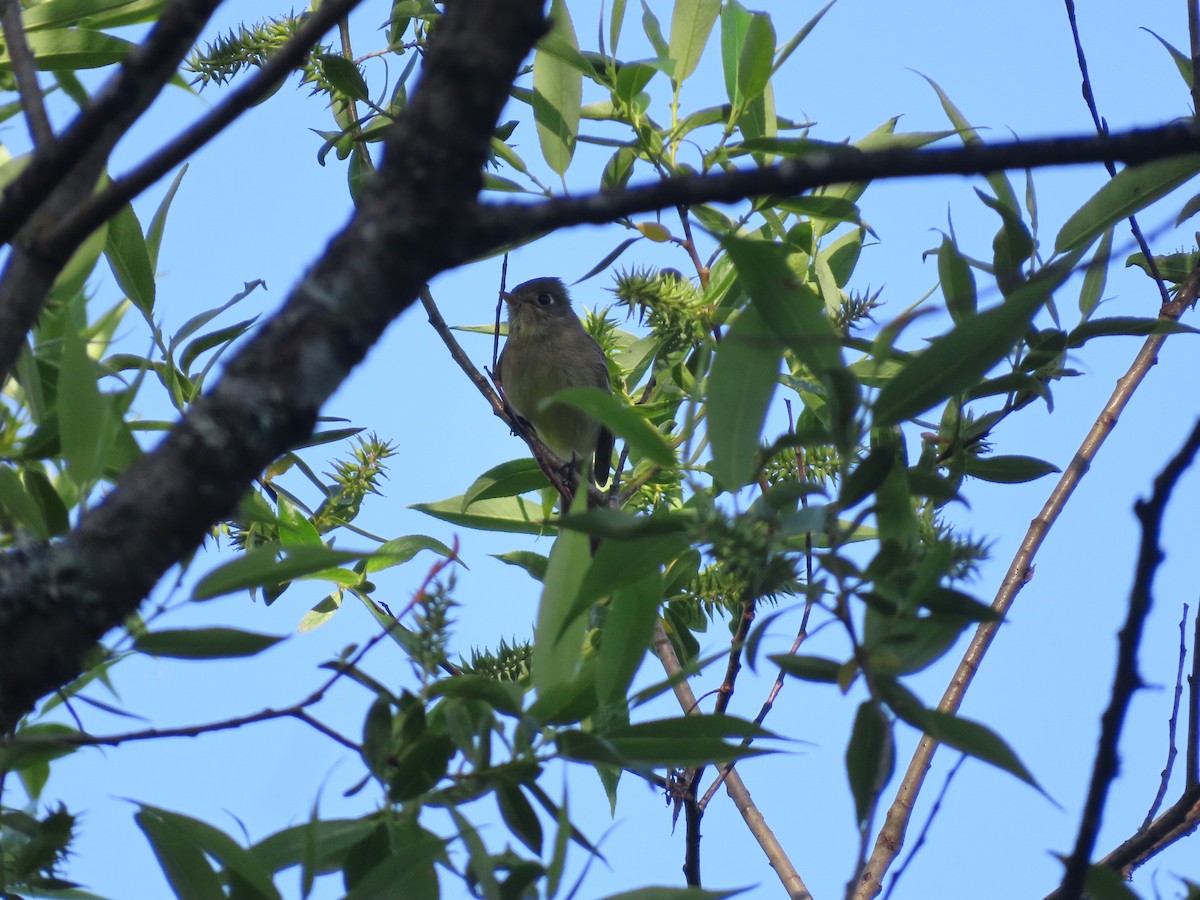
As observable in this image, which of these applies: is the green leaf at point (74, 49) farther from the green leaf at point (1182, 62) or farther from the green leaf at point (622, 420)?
the green leaf at point (1182, 62)

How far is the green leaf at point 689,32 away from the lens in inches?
105

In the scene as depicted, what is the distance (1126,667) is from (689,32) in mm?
1959

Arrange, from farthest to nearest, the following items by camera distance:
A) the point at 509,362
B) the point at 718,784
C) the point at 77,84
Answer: the point at 509,362, the point at 718,784, the point at 77,84

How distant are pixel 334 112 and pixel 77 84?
1351mm

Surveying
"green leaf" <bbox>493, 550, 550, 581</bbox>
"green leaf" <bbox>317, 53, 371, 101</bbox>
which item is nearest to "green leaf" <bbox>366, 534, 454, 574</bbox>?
"green leaf" <bbox>493, 550, 550, 581</bbox>

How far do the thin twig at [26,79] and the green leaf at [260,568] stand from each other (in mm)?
549

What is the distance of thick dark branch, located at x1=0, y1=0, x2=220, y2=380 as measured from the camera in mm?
1218

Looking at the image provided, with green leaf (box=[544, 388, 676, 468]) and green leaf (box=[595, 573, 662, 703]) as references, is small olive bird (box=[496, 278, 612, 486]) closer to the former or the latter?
green leaf (box=[595, 573, 662, 703])

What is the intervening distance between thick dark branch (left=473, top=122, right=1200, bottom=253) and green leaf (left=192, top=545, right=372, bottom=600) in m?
0.51

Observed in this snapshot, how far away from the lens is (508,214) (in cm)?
114

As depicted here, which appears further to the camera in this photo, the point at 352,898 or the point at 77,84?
A: the point at 77,84

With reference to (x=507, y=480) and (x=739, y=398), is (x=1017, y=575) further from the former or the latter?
(x=739, y=398)

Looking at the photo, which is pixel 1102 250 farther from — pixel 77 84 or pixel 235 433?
pixel 77 84

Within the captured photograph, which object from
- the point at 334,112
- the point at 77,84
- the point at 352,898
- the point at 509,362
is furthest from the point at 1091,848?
the point at 509,362
